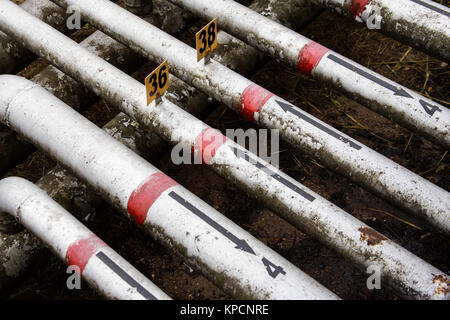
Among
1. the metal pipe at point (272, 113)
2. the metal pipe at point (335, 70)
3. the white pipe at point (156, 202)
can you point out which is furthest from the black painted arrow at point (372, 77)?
the white pipe at point (156, 202)

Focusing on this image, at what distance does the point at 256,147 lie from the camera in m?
4.07

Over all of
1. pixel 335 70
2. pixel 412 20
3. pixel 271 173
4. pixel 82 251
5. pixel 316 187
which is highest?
pixel 412 20

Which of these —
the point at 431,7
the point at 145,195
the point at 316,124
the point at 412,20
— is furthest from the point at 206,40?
the point at 431,7

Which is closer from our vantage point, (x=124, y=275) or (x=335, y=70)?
(x=124, y=275)

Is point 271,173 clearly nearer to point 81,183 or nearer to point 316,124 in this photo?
A: point 316,124

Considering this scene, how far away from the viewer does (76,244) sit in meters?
2.60

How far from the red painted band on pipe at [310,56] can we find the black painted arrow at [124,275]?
1663 millimetres

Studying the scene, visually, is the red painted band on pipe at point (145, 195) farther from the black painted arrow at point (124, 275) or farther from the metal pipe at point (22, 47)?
the metal pipe at point (22, 47)

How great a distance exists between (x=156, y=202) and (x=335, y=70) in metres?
1.35
